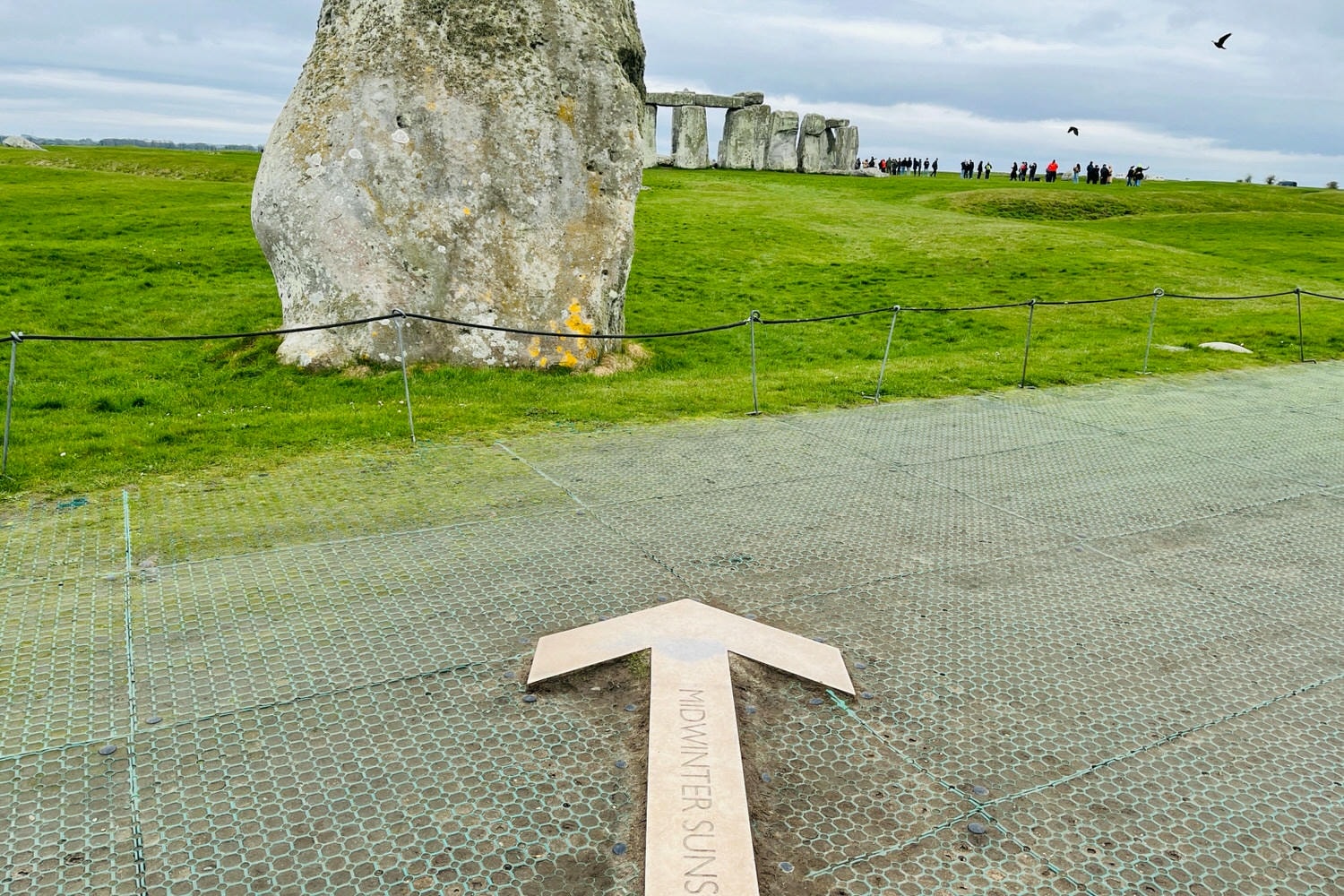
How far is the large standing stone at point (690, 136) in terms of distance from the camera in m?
43.7

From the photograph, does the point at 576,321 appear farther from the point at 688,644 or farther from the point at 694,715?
the point at 694,715

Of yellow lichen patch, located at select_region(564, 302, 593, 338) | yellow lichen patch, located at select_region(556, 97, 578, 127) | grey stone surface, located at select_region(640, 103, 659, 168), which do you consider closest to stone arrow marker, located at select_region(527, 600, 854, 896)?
yellow lichen patch, located at select_region(564, 302, 593, 338)

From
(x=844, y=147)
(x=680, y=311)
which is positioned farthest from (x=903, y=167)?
(x=680, y=311)

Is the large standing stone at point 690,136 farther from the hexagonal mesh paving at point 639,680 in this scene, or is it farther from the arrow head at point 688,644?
the arrow head at point 688,644

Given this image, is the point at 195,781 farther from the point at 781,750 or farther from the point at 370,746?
the point at 781,750

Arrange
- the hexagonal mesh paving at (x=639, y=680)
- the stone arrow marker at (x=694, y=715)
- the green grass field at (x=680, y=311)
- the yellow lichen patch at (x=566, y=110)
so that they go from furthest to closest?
the yellow lichen patch at (x=566, y=110)
the green grass field at (x=680, y=311)
the hexagonal mesh paving at (x=639, y=680)
the stone arrow marker at (x=694, y=715)

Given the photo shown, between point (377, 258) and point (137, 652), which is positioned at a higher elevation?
point (377, 258)

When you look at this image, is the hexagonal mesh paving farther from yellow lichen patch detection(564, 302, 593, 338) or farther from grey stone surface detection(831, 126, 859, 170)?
grey stone surface detection(831, 126, 859, 170)

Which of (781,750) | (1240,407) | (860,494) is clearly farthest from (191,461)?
(1240,407)

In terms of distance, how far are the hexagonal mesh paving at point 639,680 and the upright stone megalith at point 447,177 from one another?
10.2ft

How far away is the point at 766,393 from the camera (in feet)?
33.3

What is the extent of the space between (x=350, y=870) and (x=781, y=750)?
1.56 metres

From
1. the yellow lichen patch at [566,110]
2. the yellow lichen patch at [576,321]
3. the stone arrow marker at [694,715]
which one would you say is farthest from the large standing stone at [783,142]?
the stone arrow marker at [694,715]

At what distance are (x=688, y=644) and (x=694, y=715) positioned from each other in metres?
0.59
